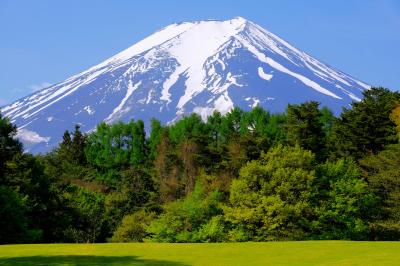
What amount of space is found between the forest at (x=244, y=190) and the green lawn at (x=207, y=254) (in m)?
18.6

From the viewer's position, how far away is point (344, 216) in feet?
173

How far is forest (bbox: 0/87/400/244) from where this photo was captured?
172 ft

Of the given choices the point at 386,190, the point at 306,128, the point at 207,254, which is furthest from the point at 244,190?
the point at 207,254

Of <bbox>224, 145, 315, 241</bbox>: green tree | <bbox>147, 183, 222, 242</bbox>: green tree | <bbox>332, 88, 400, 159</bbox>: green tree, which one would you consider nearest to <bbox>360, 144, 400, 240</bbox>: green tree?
<bbox>332, 88, 400, 159</bbox>: green tree

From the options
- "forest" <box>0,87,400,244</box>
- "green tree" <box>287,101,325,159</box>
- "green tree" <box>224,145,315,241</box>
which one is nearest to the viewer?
"green tree" <box>224,145,315,241</box>

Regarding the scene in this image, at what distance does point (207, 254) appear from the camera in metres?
28.3

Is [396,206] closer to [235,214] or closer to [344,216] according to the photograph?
[344,216]

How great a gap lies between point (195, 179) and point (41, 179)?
17699 millimetres

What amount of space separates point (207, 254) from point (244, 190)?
1021 inches

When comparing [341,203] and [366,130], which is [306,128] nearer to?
[366,130]

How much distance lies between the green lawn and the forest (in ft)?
61.1

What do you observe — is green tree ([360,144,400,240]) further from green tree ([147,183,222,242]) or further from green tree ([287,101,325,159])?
green tree ([147,183,222,242])

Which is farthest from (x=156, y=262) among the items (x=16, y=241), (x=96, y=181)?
(x=96, y=181)

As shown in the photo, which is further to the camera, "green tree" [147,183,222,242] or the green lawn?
"green tree" [147,183,222,242]
